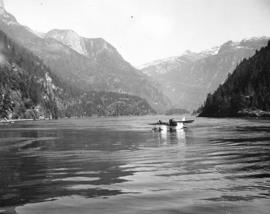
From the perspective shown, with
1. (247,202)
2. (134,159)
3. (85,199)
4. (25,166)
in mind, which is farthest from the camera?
(134,159)

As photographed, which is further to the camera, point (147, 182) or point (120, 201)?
point (147, 182)

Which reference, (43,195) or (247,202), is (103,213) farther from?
(247,202)

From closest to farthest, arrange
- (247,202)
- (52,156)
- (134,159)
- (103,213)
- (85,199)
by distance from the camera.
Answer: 1. (103,213)
2. (247,202)
3. (85,199)
4. (134,159)
5. (52,156)

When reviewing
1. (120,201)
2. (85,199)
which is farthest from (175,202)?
(85,199)

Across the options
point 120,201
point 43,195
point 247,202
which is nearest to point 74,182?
point 43,195

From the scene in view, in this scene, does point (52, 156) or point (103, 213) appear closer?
point (103, 213)

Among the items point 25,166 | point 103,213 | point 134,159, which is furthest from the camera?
point 134,159

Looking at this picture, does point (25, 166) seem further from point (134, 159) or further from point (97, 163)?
point (134, 159)

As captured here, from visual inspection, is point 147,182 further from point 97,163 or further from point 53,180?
point 97,163

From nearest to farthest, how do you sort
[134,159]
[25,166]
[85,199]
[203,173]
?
[85,199]
[203,173]
[25,166]
[134,159]
